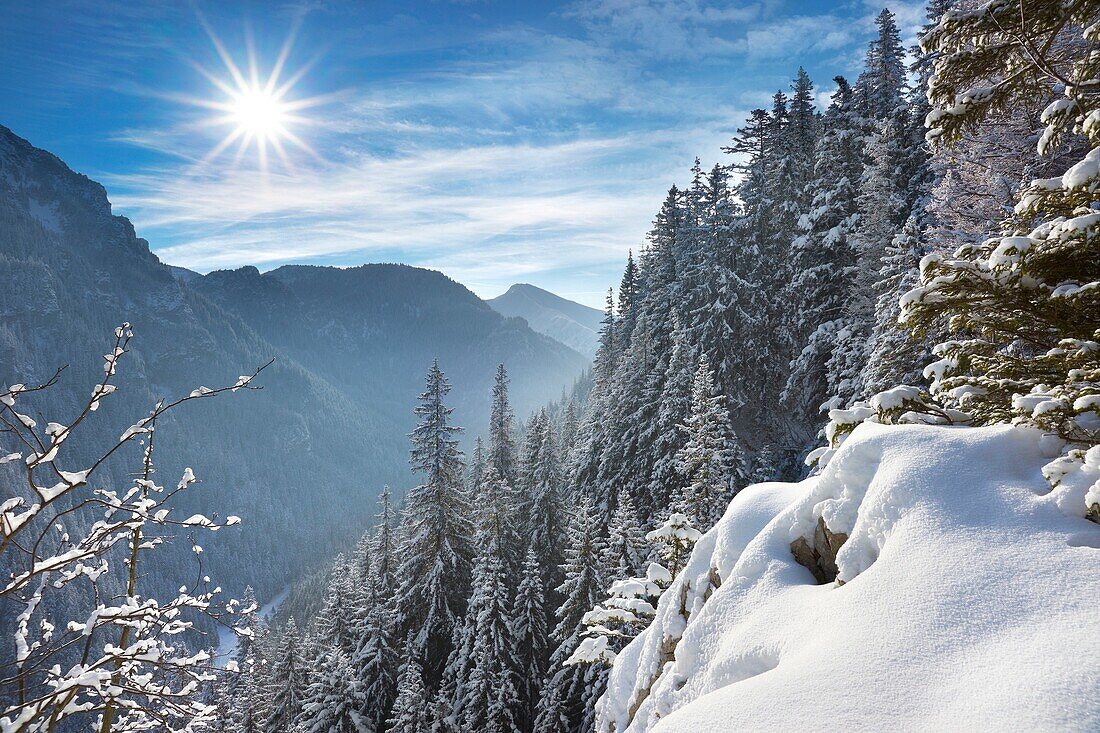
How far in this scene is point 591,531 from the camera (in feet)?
74.3

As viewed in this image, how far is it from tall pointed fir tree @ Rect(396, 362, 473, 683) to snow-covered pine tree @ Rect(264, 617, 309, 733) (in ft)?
17.0

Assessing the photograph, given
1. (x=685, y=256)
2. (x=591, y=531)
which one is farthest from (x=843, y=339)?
(x=685, y=256)

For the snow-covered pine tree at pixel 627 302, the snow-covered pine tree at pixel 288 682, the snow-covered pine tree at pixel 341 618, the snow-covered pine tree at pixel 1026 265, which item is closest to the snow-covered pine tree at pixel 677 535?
the snow-covered pine tree at pixel 1026 265

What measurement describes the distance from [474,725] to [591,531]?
9.32 metres

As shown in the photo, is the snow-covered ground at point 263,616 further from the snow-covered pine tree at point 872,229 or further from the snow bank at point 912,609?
the snow bank at point 912,609

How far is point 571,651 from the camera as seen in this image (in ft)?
66.8

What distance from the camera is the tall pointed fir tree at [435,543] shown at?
2506 centimetres

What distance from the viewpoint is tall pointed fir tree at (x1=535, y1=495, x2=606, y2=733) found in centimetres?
2055

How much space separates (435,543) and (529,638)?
21.6ft

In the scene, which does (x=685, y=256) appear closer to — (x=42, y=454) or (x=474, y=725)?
(x=474, y=725)

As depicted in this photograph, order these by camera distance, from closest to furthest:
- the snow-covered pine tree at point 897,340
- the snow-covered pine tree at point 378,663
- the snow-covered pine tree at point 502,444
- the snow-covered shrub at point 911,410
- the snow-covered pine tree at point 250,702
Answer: the snow-covered shrub at point 911,410 < the snow-covered pine tree at point 897,340 < the snow-covered pine tree at point 378,663 < the snow-covered pine tree at point 250,702 < the snow-covered pine tree at point 502,444

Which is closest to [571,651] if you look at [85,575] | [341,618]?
[341,618]

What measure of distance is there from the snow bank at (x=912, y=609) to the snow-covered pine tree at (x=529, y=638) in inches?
786

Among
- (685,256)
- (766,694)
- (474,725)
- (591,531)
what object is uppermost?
(685,256)
